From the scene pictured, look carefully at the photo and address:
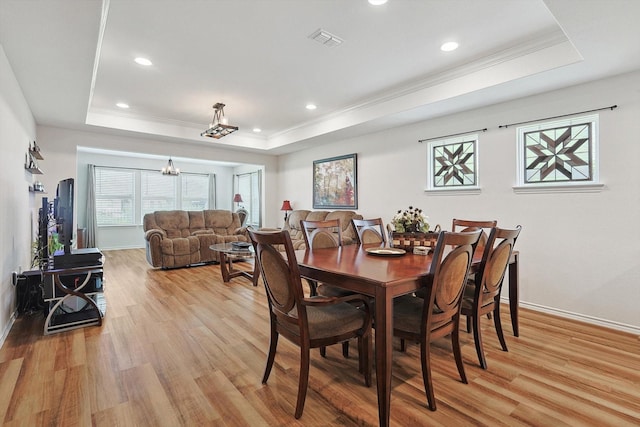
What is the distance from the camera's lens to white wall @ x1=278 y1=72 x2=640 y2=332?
9.42ft

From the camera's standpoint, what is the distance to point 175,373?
2.14m

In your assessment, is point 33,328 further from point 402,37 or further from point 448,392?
point 402,37

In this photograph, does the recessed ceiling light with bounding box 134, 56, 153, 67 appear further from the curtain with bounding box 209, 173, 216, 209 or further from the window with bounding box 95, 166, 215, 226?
the curtain with bounding box 209, 173, 216, 209

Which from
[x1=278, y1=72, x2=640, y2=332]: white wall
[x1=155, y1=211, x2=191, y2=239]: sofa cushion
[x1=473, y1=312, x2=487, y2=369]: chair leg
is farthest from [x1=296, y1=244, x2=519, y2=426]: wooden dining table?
[x1=155, y1=211, x2=191, y2=239]: sofa cushion

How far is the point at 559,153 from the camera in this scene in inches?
130

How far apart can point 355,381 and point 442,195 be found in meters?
3.00

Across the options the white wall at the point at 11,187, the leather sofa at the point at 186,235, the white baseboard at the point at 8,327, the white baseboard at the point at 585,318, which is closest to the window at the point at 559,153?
the white baseboard at the point at 585,318

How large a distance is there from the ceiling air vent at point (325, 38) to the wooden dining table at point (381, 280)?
1.92 m

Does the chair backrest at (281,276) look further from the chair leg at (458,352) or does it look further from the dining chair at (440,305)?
the chair leg at (458,352)

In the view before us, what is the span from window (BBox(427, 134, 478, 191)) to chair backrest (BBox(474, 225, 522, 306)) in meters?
1.85

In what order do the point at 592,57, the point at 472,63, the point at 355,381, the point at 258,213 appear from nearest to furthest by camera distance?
the point at 355,381, the point at 592,57, the point at 472,63, the point at 258,213

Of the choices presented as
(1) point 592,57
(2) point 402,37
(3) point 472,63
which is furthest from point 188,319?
(1) point 592,57

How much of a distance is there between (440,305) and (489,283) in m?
0.68

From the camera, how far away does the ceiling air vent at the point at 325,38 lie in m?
2.72
